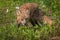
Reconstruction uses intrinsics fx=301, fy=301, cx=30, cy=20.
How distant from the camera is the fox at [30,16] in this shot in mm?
7277

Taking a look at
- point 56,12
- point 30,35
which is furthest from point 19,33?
point 56,12

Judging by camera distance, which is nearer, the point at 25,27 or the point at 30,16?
the point at 25,27

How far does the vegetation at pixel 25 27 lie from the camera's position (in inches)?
251

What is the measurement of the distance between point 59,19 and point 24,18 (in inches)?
33.3

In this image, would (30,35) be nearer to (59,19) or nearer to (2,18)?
(59,19)

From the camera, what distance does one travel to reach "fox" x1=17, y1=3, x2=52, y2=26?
7.28 meters

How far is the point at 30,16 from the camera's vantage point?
7.36 m

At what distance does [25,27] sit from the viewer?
23.3 feet

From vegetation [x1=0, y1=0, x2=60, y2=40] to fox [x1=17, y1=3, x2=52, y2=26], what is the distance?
7.2 inches

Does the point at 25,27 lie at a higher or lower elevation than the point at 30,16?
lower

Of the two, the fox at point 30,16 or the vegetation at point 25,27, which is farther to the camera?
the fox at point 30,16

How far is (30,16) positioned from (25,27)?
39 cm

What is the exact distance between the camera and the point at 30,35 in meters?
6.54

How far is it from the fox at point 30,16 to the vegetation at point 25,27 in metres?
0.18
